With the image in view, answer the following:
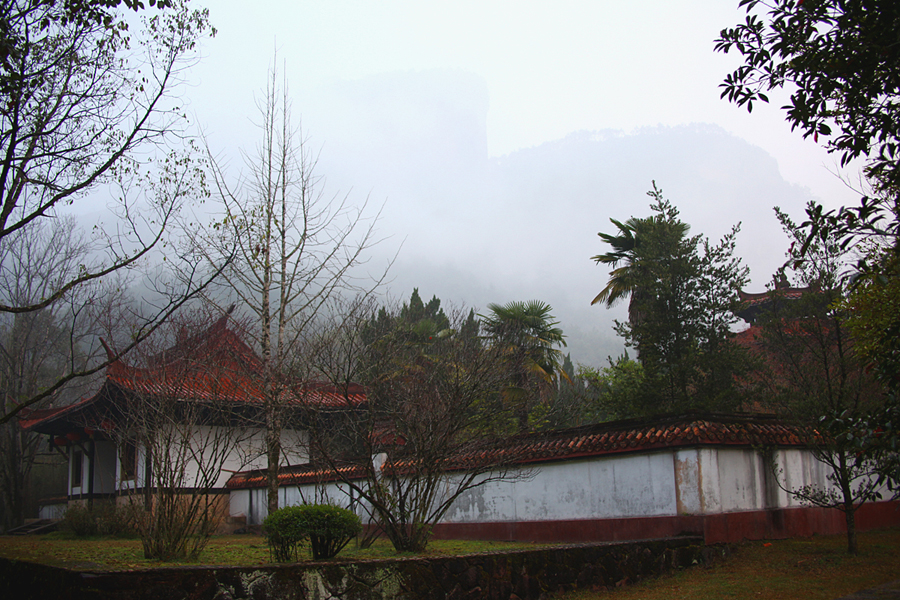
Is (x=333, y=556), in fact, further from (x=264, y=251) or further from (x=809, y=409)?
(x=809, y=409)

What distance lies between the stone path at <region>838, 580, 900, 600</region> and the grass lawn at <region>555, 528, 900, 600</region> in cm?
22

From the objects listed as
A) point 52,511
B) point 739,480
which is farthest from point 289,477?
point 52,511

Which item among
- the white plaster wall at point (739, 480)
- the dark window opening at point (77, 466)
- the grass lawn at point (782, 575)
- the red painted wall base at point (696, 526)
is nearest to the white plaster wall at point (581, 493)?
the red painted wall base at point (696, 526)

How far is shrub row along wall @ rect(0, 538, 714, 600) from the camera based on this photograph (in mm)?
5270

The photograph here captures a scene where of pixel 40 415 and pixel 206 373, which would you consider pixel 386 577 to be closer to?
pixel 206 373

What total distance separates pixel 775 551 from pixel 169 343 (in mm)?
10931

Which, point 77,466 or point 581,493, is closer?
point 581,493

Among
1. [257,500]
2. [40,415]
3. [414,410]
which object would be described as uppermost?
[40,415]

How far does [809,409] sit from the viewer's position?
10.2 m

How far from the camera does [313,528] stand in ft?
24.5

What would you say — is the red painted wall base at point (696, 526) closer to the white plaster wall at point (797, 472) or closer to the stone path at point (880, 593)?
the white plaster wall at point (797, 472)

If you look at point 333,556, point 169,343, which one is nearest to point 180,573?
point 333,556

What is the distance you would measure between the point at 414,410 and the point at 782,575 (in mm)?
5454

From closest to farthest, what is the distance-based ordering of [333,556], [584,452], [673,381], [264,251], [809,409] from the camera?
1. [333,556]
2. [809,409]
3. [584,452]
4. [264,251]
5. [673,381]
